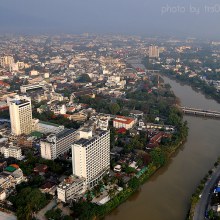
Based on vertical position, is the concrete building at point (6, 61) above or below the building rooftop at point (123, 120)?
above

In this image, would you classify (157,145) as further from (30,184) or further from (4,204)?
(4,204)

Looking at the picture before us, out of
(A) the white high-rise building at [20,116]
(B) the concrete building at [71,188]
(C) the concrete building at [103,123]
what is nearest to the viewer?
(B) the concrete building at [71,188]

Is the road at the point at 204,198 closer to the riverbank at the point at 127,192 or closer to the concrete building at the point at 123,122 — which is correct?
the riverbank at the point at 127,192

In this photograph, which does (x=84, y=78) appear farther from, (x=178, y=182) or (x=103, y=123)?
(x=178, y=182)

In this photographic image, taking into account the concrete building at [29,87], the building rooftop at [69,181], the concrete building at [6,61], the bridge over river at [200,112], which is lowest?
the bridge over river at [200,112]

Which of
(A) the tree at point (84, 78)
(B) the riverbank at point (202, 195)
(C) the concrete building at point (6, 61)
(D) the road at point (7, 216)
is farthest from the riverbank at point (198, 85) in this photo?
(D) the road at point (7, 216)

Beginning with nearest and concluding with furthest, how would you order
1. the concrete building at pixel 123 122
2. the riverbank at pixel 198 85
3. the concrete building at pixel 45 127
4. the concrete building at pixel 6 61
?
the concrete building at pixel 45 127
the concrete building at pixel 123 122
the riverbank at pixel 198 85
the concrete building at pixel 6 61

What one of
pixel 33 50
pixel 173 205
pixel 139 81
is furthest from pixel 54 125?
pixel 33 50
